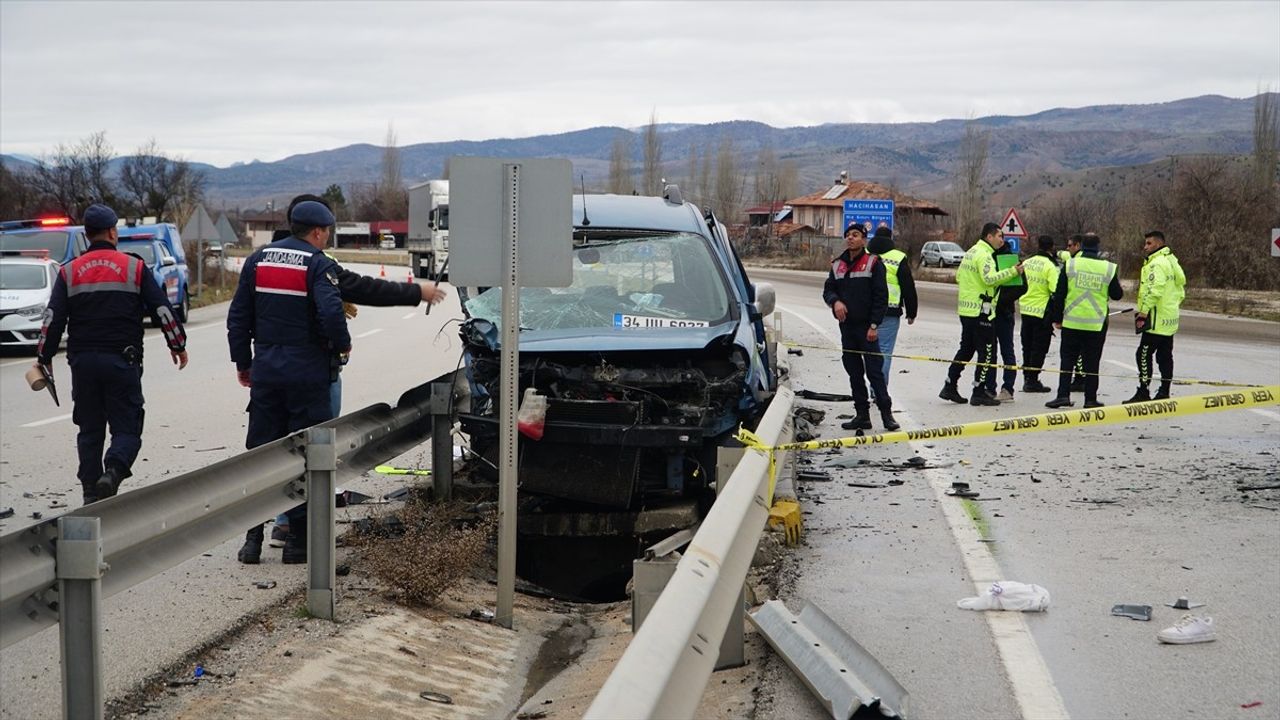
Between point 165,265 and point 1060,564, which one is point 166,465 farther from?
point 165,265

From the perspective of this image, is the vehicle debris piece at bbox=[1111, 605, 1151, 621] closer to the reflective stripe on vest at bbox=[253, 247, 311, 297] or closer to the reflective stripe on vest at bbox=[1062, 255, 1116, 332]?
the reflective stripe on vest at bbox=[253, 247, 311, 297]

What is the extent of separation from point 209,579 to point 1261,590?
210 inches

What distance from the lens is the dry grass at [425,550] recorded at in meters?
6.34

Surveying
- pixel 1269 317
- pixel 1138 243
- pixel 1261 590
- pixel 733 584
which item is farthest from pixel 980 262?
pixel 1138 243

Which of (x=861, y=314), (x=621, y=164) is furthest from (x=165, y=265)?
(x=621, y=164)

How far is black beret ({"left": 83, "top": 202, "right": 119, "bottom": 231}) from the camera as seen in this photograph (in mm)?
7871

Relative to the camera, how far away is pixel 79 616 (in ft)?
13.2

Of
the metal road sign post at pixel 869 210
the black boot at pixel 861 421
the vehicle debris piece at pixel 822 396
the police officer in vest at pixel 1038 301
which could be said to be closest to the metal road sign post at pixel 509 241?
the black boot at pixel 861 421

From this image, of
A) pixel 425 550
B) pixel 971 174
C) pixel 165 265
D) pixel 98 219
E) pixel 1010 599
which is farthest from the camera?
pixel 971 174

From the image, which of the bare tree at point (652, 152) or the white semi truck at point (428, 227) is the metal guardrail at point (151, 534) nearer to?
the white semi truck at point (428, 227)

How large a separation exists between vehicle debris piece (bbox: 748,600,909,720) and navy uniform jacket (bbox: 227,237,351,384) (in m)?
2.83

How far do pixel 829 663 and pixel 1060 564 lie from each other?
2.69m

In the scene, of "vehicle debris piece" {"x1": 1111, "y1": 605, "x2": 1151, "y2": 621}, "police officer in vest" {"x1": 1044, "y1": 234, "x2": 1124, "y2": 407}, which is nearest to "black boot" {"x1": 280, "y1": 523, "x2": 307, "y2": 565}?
"vehicle debris piece" {"x1": 1111, "y1": 605, "x2": 1151, "y2": 621}

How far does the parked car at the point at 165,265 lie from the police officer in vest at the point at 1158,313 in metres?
17.8
